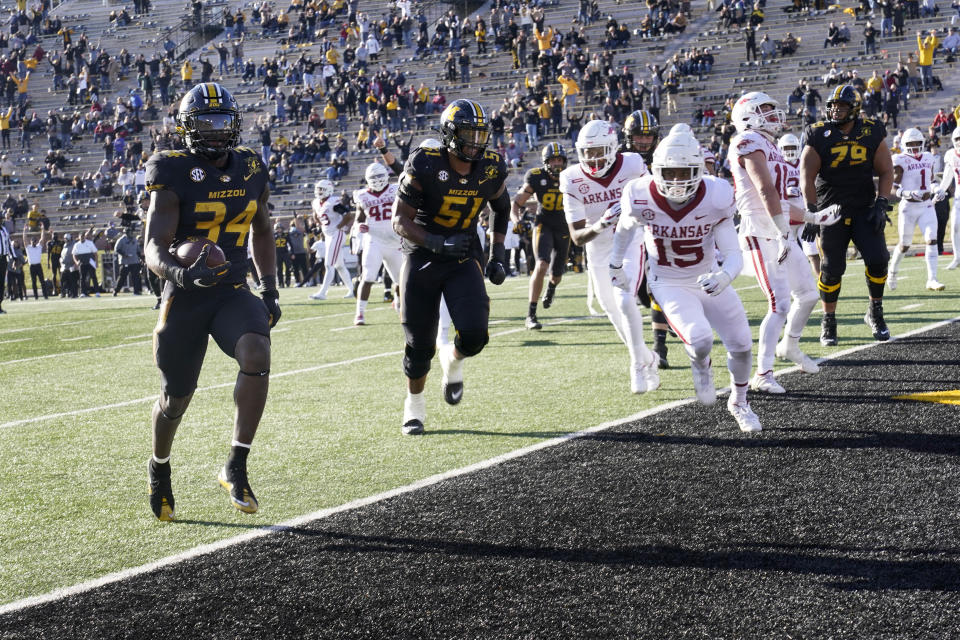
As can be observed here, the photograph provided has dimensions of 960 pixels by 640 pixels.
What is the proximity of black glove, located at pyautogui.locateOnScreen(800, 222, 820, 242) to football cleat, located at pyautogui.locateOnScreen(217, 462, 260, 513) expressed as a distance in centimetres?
527

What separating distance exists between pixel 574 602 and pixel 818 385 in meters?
4.13

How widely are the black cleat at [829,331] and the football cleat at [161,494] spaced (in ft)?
19.8

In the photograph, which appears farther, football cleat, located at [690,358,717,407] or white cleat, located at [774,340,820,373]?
white cleat, located at [774,340,820,373]

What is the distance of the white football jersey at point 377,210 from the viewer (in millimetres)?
12875

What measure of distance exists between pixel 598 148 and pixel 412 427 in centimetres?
266

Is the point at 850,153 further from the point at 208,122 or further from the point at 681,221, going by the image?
the point at 208,122

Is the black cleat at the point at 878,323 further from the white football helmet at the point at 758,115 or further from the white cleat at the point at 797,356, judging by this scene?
the white football helmet at the point at 758,115

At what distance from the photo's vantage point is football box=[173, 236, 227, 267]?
14.0 ft

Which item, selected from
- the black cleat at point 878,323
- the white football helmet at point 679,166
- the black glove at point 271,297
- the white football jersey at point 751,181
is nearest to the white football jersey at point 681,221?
the white football helmet at point 679,166

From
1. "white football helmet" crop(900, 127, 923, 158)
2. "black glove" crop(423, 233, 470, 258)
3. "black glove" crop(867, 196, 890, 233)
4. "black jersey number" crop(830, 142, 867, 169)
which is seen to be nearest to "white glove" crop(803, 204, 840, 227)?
"black glove" crop(867, 196, 890, 233)

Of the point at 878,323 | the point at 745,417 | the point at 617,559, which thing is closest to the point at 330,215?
the point at 878,323

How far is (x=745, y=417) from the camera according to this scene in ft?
18.9

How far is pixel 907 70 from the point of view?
27969 mm

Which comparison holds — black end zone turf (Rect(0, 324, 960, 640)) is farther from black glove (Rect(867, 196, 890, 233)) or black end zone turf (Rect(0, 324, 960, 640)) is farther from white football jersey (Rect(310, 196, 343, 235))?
white football jersey (Rect(310, 196, 343, 235))
